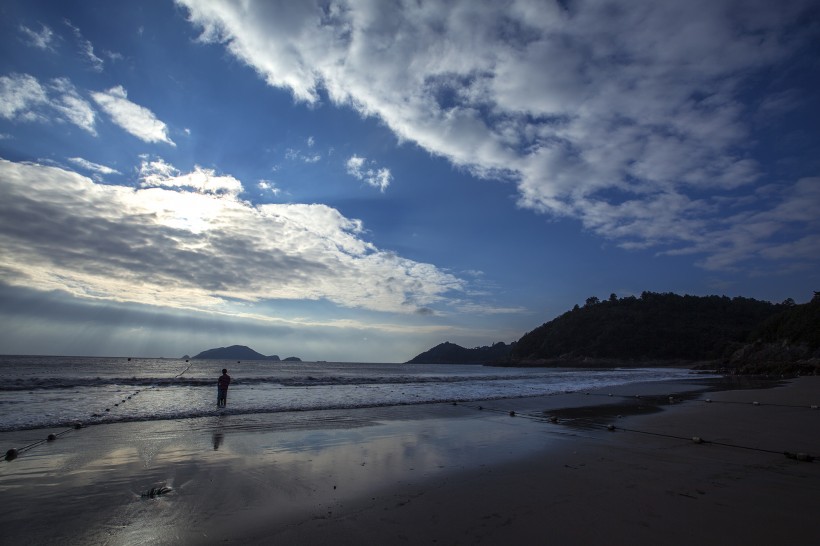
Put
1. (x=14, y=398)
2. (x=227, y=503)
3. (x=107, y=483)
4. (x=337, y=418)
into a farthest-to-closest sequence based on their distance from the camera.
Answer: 1. (x=14, y=398)
2. (x=337, y=418)
3. (x=107, y=483)
4. (x=227, y=503)

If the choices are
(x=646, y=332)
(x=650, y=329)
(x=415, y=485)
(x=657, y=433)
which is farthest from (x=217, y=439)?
(x=650, y=329)

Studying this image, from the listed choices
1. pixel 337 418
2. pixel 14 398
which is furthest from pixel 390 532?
pixel 14 398

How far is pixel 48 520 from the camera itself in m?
5.28

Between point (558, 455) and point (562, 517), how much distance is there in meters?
3.98

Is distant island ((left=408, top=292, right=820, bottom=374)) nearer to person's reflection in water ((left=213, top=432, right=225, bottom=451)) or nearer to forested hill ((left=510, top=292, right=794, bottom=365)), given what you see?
forested hill ((left=510, top=292, right=794, bottom=365))

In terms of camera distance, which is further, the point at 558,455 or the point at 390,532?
the point at 558,455

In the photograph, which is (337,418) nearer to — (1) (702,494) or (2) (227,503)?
(2) (227,503)

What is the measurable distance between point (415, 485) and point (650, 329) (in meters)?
147

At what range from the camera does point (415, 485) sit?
21.9 feet

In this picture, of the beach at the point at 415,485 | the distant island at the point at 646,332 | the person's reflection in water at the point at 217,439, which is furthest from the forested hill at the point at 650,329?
the person's reflection in water at the point at 217,439

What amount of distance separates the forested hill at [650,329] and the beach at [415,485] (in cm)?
12171

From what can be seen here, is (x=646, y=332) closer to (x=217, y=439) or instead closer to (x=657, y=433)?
(x=657, y=433)

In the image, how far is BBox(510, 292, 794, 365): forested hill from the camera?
120000mm

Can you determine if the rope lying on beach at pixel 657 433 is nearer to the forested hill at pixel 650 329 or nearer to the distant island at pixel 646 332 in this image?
the distant island at pixel 646 332
